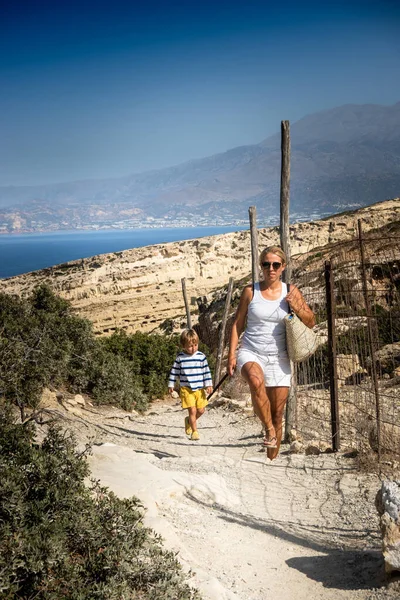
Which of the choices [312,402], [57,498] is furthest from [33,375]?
[57,498]

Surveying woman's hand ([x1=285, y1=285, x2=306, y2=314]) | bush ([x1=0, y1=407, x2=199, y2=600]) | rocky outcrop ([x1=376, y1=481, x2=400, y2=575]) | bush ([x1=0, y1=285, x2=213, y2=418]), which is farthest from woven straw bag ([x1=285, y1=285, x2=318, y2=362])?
bush ([x1=0, y1=285, x2=213, y2=418])

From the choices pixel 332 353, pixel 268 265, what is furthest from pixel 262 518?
pixel 268 265

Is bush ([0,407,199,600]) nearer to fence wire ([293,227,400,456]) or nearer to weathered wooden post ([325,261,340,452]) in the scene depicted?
fence wire ([293,227,400,456])

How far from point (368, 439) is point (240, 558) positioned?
271cm

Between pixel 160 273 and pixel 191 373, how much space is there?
30.7m

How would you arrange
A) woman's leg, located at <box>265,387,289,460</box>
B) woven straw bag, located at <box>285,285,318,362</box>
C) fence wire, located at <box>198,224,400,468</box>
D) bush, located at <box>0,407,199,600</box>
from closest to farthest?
bush, located at <box>0,407,199,600</box>, woven straw bag, located at <box>285,285,318,362</box>, woman's leg, located at <box>265,387,289,460</box>, fence wire, located at <box>198,224,400,468</box>

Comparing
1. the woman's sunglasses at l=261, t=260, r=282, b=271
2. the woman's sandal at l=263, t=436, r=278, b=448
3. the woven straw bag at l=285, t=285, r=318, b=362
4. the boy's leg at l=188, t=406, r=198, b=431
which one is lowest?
the boy's leg at l=188, t=406, r=198, b=431

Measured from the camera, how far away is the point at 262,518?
20.5 ft

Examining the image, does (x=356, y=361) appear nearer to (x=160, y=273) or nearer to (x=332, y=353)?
(x=332, y=353)

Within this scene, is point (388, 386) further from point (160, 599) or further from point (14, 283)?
point (14, 283)

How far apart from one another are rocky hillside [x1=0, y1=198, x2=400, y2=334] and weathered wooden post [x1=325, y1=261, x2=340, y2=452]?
21.9 metres

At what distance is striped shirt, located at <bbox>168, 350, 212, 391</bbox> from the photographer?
7.38m

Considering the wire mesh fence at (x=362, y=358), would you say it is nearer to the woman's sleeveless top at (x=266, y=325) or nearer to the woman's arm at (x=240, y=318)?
the woman's sleeveless top at (x=266, y=325)

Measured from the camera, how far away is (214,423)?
11461 mm
